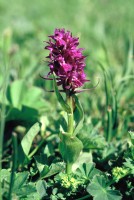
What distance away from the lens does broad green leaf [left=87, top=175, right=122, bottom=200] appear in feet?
5.36

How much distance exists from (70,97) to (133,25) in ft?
9.71

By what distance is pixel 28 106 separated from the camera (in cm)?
244

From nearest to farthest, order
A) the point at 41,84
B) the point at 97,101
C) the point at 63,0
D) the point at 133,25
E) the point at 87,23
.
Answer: the point at 97,101
the point at 41,84
the point at 133,25
the point at 87,23
the point at 63,0

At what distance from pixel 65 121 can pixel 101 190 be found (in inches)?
16.5

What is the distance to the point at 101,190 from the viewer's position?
1661mm

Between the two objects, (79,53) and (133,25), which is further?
(133,25)

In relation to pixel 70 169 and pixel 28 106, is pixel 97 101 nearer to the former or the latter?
pixel 28 106

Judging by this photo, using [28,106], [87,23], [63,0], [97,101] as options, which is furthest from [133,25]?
[28,106]

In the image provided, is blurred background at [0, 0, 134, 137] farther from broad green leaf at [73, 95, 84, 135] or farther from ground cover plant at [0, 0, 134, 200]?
broad green leaf at [73, 95, 84, 135]

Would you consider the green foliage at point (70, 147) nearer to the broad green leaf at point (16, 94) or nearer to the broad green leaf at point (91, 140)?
the broad green leaf at point (91, 140)

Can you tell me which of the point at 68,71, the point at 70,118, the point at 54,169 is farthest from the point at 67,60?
the point at 54,169

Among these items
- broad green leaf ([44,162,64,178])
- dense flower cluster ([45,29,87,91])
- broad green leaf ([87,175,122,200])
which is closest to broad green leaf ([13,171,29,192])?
broad green leaf ([44,162,64,178])

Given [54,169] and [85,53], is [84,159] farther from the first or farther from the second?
[85,53]

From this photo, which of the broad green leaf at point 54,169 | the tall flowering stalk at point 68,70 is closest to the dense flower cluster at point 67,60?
the tall flowering stalk at point 68,70
